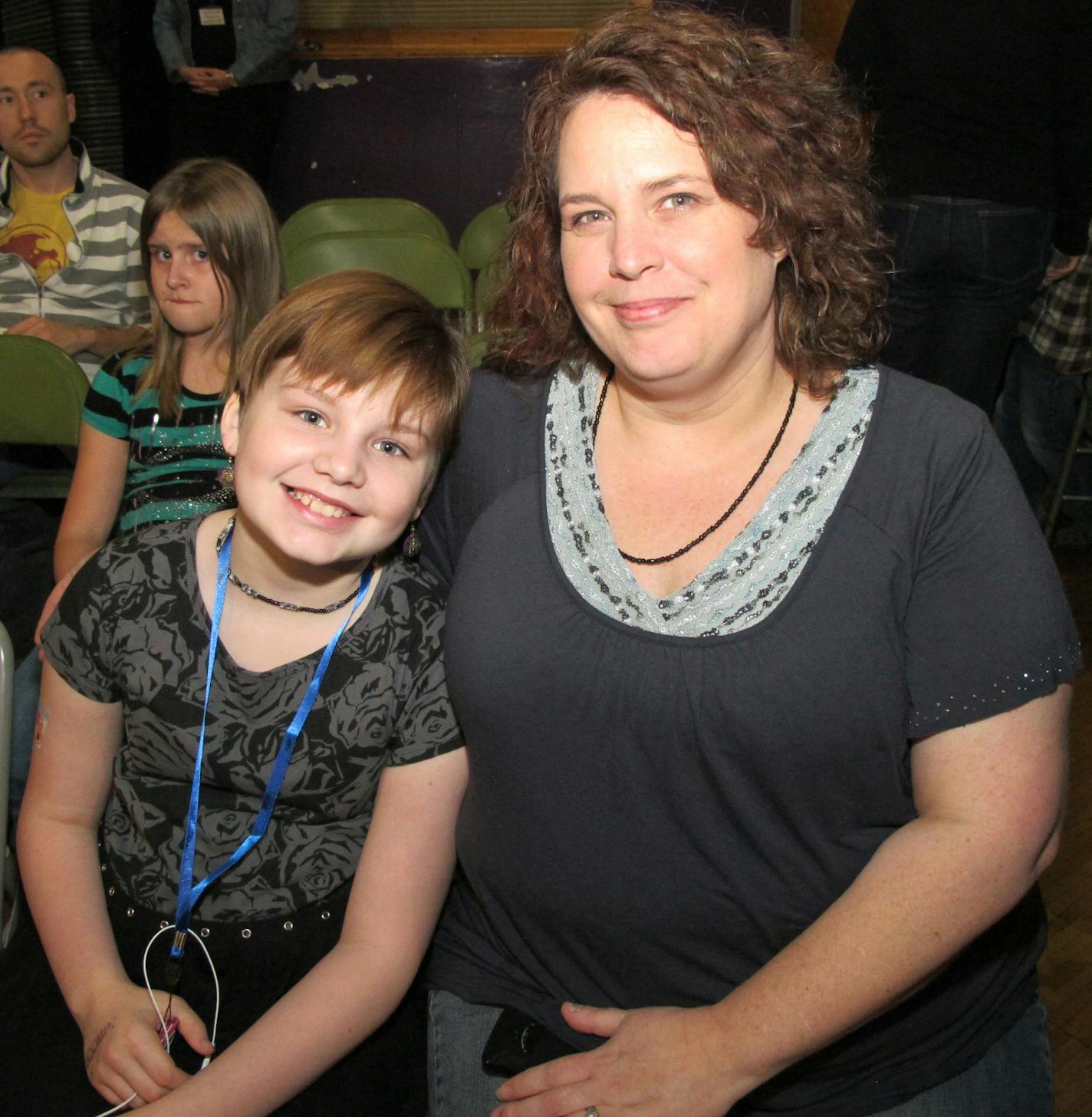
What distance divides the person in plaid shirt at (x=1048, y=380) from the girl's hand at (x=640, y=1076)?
2.96 m

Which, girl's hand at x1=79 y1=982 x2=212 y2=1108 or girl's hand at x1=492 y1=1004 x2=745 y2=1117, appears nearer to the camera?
girl's hand at x1=492 y1=1004 x2=745 y2=1117

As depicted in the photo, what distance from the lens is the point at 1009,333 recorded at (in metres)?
3.41

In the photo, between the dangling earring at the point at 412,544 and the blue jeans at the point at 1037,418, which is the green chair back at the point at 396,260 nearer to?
the blue jeans at the point at 1037,418

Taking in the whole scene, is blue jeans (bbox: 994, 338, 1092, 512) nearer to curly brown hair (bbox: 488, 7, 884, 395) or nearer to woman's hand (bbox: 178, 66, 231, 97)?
curly brown hair (bbox: 488, 7, 884, 395)

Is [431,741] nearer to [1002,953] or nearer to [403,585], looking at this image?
[403,585]

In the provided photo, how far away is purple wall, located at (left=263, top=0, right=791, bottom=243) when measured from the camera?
6.46m

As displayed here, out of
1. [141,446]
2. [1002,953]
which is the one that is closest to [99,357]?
[141,446]

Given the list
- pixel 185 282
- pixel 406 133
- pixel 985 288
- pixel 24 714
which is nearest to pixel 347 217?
pixel 406 133

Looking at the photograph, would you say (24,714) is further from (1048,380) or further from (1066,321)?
(1048,380)

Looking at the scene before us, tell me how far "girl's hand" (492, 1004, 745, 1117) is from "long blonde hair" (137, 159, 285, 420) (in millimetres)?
1614

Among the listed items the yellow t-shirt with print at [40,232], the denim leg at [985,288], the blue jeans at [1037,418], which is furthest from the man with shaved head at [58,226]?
the blue jeans at [1037,418]

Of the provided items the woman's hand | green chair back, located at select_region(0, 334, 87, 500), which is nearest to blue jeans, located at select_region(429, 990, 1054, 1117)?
green chair back, located at select_region(0, 334, 87, 500)

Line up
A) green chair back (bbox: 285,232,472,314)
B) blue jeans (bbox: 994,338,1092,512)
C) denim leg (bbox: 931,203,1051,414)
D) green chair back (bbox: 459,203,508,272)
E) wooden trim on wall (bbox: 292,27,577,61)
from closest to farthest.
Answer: denim leg (bbox: 931,203,1051,414)
blue jeans (bbox: 994,338,1092,512)
green chair back (bbox: 285,232,472,314)
green chair back (bbox: 459,203,508,272)
wooden trim on wall (bbox: 292,27,577,61)

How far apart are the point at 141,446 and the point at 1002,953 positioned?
187 cm
